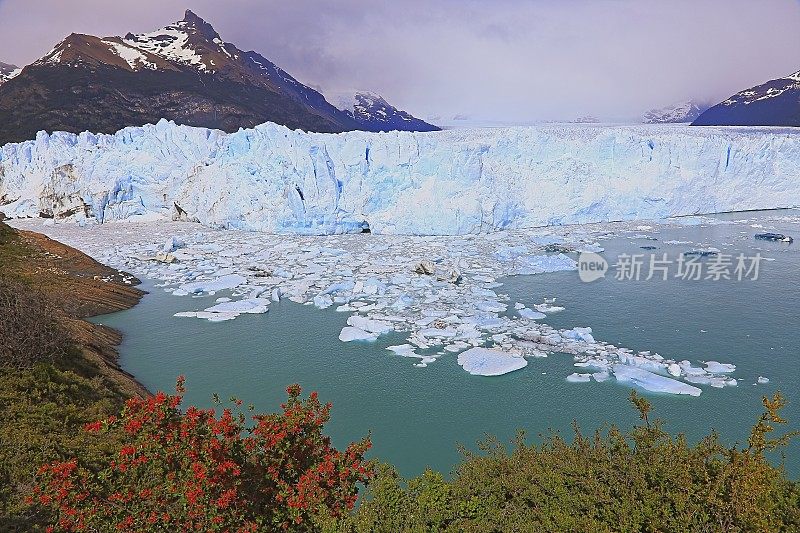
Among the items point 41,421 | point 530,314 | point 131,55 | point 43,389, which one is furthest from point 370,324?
point 131,55

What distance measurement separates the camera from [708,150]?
811 inches

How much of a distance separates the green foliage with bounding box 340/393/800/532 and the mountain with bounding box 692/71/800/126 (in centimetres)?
4588

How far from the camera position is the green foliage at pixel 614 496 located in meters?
2.97

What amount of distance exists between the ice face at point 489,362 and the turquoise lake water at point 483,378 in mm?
140

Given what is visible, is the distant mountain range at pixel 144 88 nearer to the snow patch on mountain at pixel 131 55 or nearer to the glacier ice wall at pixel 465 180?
the snow patch on mountain at pixel 131 55

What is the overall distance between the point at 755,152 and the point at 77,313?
25379 millimetres

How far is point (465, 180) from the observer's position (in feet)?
62.1

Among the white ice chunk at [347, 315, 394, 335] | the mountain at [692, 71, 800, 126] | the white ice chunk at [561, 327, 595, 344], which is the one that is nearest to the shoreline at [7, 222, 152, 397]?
the white ice chunk at [347, 315, 394, 335]

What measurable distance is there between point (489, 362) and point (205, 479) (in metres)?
5.87

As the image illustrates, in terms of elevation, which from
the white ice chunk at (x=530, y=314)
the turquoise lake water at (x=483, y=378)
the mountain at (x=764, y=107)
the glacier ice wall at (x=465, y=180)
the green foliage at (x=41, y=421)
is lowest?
the turquoise lake water at (x=483, y=378)

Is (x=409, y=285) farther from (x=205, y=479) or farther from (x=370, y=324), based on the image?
(x=205, y=479)

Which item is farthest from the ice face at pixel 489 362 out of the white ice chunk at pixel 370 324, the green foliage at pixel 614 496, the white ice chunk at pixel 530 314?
the green foliage at pixel 614 496

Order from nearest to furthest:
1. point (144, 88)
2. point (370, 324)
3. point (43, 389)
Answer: point (43, 389) < point (370, 324) < point (144, 88)

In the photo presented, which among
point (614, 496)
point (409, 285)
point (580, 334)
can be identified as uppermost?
point (614, 496)
